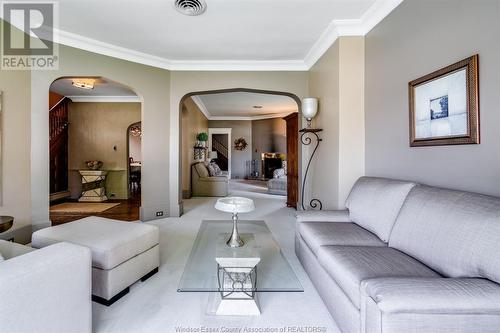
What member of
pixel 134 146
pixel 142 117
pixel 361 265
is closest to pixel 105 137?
pixel 142 117

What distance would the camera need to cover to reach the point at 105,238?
76.2 inches

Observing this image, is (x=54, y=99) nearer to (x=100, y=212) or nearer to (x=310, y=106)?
(x=100, y=212)

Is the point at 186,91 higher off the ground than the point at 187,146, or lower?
higher

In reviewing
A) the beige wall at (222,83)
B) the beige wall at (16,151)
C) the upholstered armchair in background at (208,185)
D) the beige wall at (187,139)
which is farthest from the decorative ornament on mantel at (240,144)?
the beige wall at (16,151)

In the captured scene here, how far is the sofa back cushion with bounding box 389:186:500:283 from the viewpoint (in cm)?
119

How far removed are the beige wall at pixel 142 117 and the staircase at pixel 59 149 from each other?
295 centimetres

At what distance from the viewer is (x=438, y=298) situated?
1.01 meters

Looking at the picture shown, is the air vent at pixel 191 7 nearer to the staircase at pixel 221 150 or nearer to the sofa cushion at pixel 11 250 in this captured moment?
the sofa cushion at pixel 11 250

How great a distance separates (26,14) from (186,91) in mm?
→ 2200

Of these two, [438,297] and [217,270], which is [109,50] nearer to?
[217,270]

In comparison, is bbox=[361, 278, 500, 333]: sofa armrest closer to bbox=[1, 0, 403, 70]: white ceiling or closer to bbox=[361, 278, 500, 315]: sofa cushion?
bbox=[361, 278, 500, 315]: sofa cushion

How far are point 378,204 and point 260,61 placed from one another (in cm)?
324

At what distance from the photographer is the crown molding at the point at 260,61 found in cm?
279

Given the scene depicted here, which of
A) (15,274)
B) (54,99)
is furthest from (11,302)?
(54,99)
